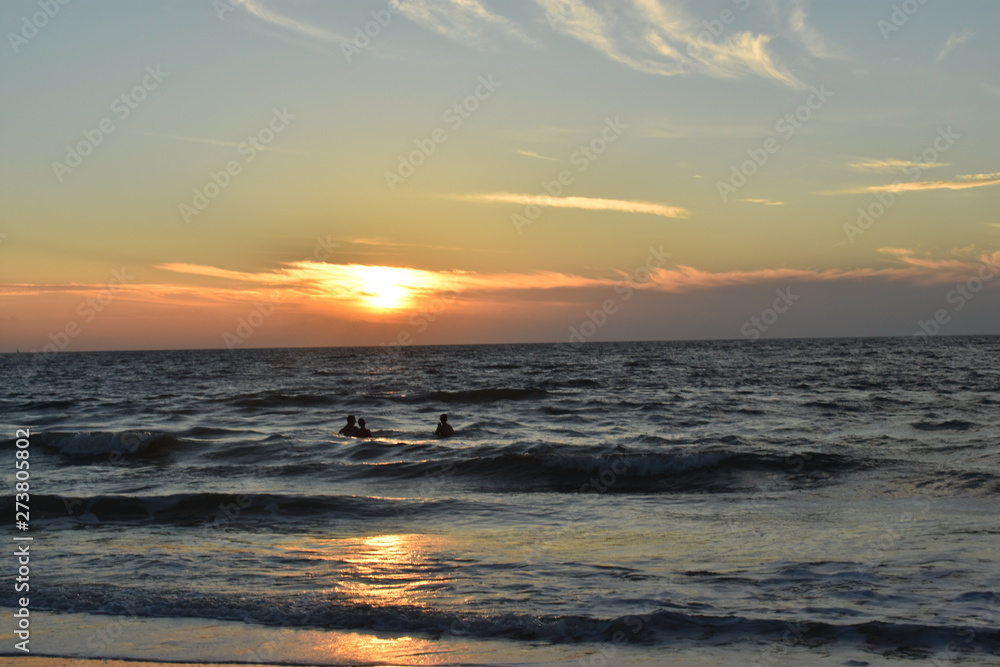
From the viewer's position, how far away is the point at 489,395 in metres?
47.9

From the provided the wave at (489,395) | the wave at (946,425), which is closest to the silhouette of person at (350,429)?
the wave at (489,395)

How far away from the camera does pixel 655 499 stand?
16328 mm

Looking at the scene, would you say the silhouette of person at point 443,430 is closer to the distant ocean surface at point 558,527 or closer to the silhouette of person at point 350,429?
the distant ocean surface at point 558,527

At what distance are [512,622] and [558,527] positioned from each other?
508 cm

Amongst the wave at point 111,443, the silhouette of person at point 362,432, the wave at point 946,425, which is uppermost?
the wave at point 946,425

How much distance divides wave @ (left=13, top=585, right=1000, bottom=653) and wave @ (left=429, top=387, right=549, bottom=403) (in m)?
35.8

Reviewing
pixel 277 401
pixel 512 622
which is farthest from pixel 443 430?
pixel 277 401

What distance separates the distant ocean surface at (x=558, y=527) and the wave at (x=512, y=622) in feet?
0.10

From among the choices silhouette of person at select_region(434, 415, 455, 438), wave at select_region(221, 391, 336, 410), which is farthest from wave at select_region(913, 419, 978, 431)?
wave at select_region(221, 391, 336, 410)

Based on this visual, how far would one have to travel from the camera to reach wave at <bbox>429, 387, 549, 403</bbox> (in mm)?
45781

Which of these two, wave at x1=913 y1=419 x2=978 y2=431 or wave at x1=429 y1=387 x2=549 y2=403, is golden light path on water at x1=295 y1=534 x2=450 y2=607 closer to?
wave at x1=913 y1=419 x2=978 y2=431

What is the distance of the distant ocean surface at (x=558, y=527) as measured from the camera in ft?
28.2

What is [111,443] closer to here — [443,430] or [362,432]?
[362,432]

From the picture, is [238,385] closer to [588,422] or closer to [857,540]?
[588,422]
